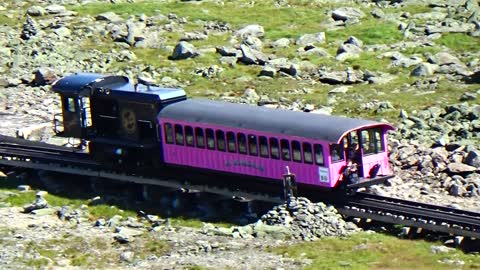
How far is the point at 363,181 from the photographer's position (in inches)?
1957

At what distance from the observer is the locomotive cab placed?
5512cm

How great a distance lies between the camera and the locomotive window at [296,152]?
4981cm

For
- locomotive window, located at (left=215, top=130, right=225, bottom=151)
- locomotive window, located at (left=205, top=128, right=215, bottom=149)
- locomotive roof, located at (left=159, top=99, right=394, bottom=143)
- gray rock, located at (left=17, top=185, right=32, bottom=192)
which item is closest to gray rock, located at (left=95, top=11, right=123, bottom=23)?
gray rock, located at (left=17, top=185, right=32, bottom=192)

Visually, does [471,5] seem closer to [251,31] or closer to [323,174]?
[251,31]

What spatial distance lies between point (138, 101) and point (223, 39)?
3565cm

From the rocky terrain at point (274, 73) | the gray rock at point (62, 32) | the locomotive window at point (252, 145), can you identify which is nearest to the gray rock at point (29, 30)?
the rocky terrain at point (274, 73)

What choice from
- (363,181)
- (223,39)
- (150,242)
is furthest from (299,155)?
(223,39)

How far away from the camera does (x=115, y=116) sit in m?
56.8

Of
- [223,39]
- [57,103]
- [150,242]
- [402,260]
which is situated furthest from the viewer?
[223,39]

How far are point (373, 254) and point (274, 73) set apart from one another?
34636mm

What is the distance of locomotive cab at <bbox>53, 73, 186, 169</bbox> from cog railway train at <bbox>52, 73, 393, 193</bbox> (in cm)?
4

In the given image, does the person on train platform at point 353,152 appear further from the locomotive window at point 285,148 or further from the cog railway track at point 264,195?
the locomotive window at point 285,148

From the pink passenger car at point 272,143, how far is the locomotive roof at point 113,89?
1036mm

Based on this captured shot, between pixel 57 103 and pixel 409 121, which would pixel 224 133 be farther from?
pixel 57 103
